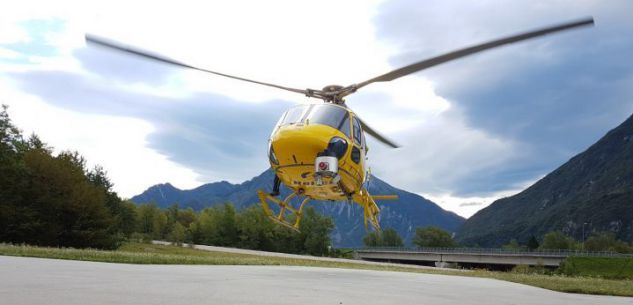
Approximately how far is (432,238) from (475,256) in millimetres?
56366

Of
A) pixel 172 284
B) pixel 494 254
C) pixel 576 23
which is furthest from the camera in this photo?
pixel 494 254

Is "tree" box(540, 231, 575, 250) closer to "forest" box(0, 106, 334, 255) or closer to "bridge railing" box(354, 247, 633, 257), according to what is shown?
"bridge railing" box(354, 247, 633, 257)

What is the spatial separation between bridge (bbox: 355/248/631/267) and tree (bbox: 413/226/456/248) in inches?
1107

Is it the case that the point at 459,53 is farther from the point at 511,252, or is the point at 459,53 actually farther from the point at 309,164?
the point at 511,252

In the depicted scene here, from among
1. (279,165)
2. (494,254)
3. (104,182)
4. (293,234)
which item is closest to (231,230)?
(293,234)

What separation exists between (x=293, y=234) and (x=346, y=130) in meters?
99.0

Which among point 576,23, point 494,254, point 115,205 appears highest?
point 576,23

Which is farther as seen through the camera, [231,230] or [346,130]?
[231,230]

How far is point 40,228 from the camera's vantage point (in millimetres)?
40938

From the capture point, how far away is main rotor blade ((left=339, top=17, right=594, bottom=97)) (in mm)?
13331

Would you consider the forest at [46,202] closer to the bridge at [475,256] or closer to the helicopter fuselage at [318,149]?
Answer: the helicopter fuselage at [318,149]

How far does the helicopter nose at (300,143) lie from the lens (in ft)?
51.8

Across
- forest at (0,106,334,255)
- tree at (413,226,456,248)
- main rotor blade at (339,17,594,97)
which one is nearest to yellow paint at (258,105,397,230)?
main rotor blade at (339,17,594,97)

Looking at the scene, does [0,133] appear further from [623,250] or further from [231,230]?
[623,250]
